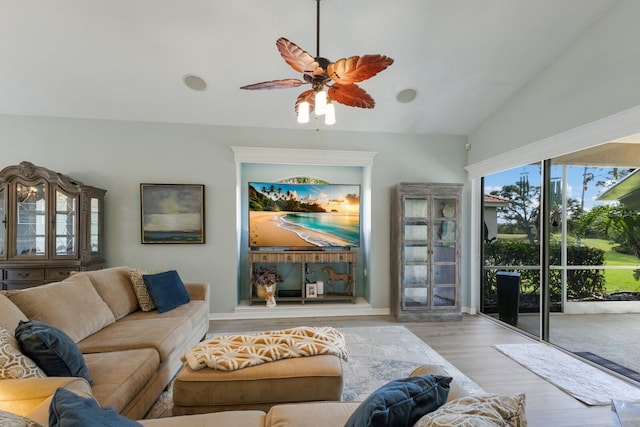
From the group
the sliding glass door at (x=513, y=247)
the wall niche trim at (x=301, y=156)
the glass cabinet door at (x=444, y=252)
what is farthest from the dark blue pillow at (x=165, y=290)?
the sliding glass door at (x=513, y=247)

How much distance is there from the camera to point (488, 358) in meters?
3.11

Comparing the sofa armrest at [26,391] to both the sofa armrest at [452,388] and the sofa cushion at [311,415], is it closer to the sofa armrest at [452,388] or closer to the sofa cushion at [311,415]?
the sofa cushion at [311,415]

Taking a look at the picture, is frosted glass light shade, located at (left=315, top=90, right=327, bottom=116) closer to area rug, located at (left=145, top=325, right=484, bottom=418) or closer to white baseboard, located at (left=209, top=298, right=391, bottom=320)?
area rug, located at (left=145, top=325, right=484, bottom=418)

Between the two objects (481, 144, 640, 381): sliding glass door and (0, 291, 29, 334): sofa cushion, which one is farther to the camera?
(481, 144, 640, 381): sliding glass door

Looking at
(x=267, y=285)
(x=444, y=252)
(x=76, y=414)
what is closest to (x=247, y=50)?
(x=267, y=285)

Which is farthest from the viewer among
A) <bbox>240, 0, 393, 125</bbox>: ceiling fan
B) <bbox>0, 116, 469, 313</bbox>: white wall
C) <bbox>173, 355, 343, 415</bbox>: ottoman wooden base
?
<bbox>0, 116, 469, 313</bbox>: white wall

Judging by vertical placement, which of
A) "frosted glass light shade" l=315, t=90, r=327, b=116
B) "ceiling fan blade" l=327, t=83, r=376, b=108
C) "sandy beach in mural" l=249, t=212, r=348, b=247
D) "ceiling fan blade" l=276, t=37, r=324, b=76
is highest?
"ceiling fan blade" l=276, t=37, r=324, b=76

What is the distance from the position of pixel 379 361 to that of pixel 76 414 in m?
2.63

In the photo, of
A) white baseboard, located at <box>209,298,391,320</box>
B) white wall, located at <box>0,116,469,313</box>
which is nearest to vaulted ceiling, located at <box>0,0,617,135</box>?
white wall, located at <box>0,116,469,313</box>

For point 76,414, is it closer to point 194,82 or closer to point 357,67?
point 357,67

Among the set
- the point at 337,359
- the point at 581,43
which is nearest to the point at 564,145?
the point at 581,43

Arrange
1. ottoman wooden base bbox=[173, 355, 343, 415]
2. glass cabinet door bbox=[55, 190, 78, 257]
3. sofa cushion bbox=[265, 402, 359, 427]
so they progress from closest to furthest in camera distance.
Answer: sofa cushion bbox=[265, 402, 359, 427] < ottoman wooden base bbox=[173, 355, 343, 415] < glass cabinet door bbox=[55, 190, 78, 257]

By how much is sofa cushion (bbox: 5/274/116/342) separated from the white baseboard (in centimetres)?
182

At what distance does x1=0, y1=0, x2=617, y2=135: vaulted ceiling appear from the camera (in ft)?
9.18
